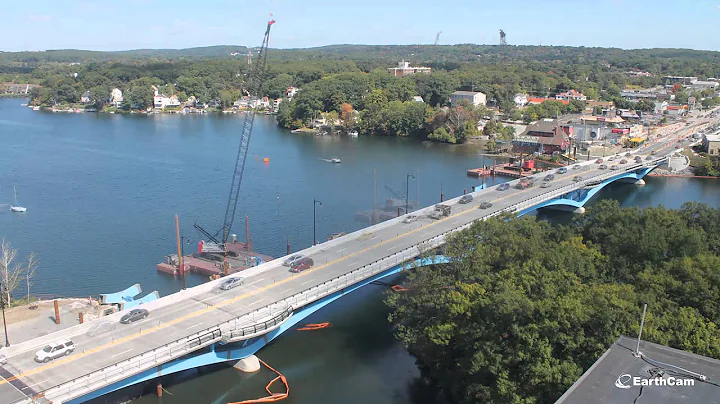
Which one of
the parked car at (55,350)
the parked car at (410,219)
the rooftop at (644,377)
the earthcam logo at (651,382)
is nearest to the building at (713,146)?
the parked car at (410,219)

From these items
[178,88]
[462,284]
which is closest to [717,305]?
[462,284]

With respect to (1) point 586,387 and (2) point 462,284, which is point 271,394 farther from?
(1) point 586,387

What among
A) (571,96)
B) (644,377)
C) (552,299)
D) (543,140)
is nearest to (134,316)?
(552,299)

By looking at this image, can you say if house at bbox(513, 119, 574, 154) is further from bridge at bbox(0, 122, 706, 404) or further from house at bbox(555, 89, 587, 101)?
house at bbox(555, 89, 587, 101)

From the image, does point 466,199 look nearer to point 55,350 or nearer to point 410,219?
point 410,219

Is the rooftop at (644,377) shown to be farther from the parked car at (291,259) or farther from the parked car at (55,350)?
the parked car at (291,259)
